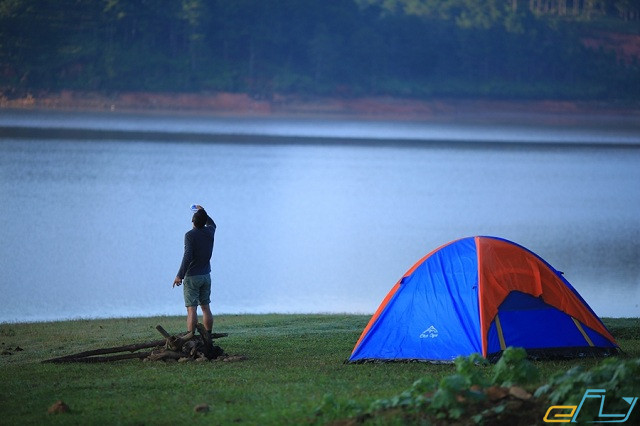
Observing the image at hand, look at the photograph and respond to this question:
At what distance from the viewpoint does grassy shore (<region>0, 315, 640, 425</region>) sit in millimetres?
8742

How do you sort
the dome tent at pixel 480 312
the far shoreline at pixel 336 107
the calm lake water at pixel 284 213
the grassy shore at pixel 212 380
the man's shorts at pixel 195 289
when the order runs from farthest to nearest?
1. the far shoreline at pixel 336 107
2. the calm lake water at pixel 284 213
3. the man's shorts at pixel 195 289
4. the dome tent at pixel 480 312
5. the grassy shore at pixel 212 380

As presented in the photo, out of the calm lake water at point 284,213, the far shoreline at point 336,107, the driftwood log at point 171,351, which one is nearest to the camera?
the driftwood log at point 171,351

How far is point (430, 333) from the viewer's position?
11.1 metres

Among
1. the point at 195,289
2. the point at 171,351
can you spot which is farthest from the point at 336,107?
the point at 171,351

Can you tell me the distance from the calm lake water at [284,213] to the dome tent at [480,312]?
8686 millimetres

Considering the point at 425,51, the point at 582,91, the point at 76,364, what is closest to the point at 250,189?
the point at 76,364

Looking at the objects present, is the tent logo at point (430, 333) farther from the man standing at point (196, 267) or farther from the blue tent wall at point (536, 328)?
the man standing at point (196, 267)

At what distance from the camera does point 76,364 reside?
11312mm

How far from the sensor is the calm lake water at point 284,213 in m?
22.6

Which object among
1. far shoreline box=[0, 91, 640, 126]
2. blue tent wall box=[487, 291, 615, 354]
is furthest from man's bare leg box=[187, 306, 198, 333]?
far shoreline box=[0, 91, 640, 126]

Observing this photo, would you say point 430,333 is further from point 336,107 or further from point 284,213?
point 336,107

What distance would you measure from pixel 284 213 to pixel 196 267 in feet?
96.2

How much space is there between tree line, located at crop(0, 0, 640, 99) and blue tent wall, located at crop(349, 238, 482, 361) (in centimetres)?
9705

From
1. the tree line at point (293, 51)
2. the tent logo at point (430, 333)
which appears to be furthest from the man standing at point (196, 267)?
the tree line at point (293, 51)
